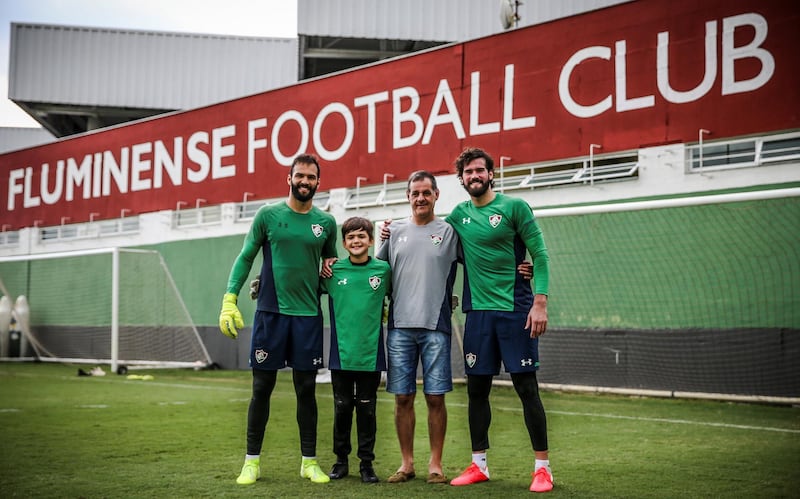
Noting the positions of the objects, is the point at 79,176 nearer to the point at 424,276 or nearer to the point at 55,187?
the point at 55,187

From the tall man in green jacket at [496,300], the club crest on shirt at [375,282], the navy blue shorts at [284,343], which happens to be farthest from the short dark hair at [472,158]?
the navy blue shorts at [284,343]

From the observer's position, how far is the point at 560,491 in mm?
4449

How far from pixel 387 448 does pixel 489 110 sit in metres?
7.74

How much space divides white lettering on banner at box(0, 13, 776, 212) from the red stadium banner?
0.08 feet

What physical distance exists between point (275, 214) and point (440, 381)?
151 centimetres

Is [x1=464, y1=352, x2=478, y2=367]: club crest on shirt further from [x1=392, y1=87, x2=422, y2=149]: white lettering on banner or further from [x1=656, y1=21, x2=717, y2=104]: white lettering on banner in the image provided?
[x1=392, y1=87, x2=422, y2=149]: white lettering on banner

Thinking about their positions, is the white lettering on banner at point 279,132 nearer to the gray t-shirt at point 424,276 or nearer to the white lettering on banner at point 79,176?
the white lettering on banner at point 79,176

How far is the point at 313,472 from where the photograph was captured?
4.75 metres

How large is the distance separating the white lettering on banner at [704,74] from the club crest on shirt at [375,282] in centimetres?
726

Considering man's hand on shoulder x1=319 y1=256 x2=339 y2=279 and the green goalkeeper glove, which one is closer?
the green goalkeeper glove

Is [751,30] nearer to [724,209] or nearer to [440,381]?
[724,209]

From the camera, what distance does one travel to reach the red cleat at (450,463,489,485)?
4.64m

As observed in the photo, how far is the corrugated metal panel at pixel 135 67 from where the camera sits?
25.5 meters

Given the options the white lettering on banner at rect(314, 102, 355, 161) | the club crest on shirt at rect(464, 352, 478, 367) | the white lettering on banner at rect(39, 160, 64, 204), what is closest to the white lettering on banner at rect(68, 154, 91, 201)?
the white lettering on banner at rect(39, 160, 64, 204)
